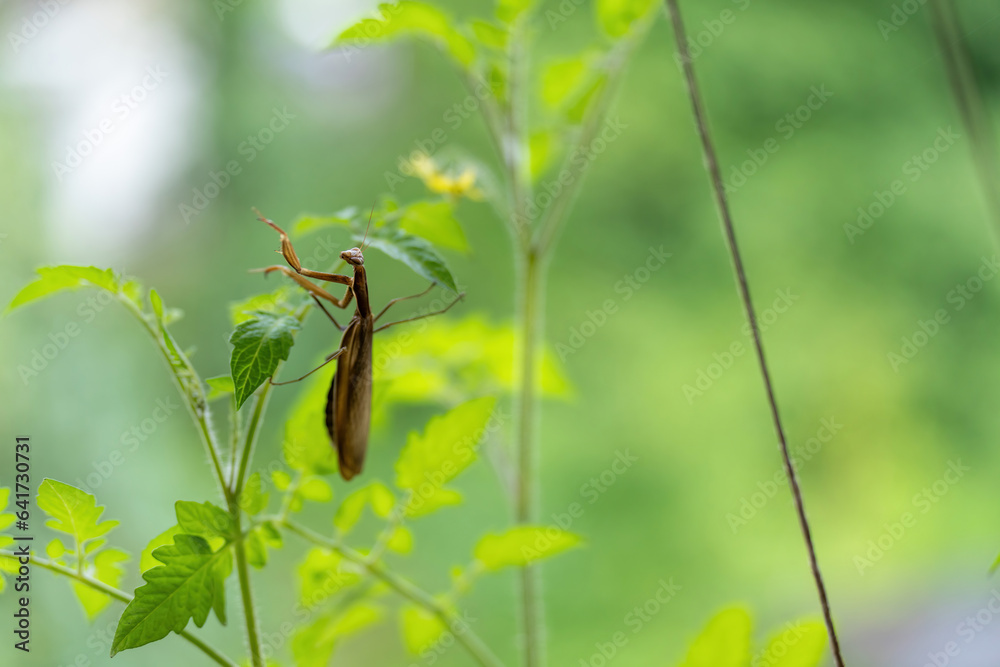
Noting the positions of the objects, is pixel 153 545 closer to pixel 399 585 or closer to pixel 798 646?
pixel 399 585

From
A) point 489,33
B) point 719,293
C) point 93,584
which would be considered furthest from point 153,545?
point 719,293

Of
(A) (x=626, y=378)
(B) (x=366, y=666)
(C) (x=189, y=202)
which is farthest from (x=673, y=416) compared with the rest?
(C) (x=189, y=202)

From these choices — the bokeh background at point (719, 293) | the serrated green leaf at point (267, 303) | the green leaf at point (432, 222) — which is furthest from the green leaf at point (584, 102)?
the bokeh background at point (719, 293)

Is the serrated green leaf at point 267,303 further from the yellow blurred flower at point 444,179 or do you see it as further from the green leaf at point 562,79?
the green leaf at point 562,79

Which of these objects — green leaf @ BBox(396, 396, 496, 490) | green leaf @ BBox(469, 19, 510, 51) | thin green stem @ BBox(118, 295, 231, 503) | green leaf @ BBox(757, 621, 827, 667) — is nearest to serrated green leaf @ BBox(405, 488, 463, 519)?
green leaf @ BBox(396, 396, 496, 490)

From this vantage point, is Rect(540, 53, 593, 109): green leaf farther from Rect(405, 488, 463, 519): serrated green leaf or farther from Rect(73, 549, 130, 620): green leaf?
Rect(73, 549, 130, 620): green leaf
